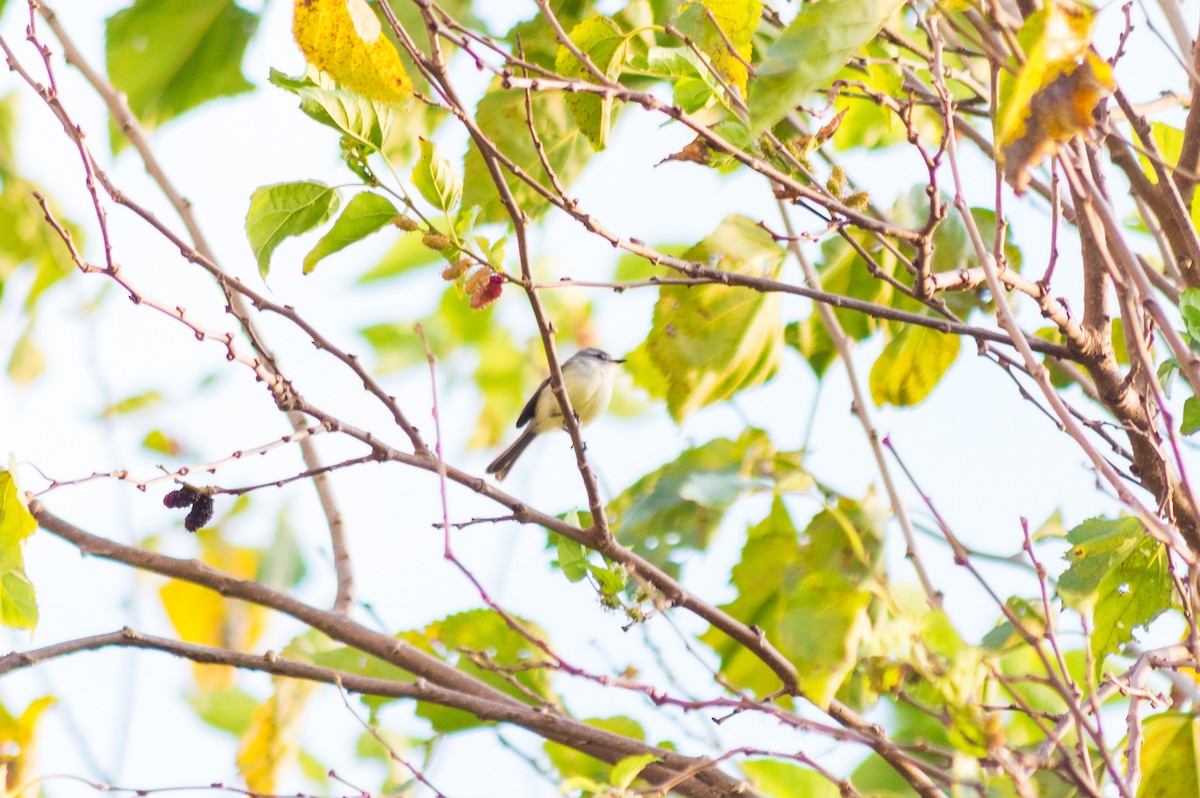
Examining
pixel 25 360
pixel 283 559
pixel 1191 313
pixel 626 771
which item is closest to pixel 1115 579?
pixel 1191 313

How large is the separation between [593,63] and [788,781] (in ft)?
5.37

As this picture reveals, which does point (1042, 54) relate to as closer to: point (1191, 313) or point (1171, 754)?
point (1191, 313)

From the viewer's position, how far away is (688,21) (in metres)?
1.98

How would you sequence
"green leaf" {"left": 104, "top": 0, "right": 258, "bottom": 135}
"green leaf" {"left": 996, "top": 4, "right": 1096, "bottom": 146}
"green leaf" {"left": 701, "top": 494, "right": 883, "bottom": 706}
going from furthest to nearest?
"green leaf" {"left": 104, "top": 0, "right": 258, "bottom": 135} → "green leaf" {"left": 701, "top": 494, "right": 883, "bottom": 706} → "green leaf" {"left": 996, "top": 4, "right": 1096, "bottom": 146}

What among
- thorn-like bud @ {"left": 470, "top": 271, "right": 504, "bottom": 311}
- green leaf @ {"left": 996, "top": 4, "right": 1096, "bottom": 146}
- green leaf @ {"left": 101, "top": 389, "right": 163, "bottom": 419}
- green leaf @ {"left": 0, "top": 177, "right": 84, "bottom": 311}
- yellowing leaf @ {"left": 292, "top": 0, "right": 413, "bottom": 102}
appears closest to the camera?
green leaf @ {"left": 996, "top": 4, "right": 1096, "bottom": 146}

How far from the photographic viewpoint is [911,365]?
2.68 m

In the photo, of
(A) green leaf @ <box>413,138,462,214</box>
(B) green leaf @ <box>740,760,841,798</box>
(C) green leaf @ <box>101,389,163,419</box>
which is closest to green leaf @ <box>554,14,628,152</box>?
(A) green leaf @ <box>413,138,462,214</box>

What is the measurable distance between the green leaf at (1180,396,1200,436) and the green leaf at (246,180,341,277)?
4.67ft

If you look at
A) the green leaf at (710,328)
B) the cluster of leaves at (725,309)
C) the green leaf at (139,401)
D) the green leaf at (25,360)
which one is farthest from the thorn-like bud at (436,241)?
the green leaf at (139,401)

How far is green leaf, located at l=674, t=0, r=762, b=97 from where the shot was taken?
6.13 feet

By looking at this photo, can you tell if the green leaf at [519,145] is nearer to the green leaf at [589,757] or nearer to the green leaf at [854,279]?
the green leaf at [854,279]

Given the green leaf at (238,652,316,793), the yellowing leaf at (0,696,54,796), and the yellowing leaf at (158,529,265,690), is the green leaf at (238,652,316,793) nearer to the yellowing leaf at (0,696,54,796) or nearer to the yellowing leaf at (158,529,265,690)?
the yellowing leaf at (0,696,54,796)

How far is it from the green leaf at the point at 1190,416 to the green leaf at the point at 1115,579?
0.18 metres

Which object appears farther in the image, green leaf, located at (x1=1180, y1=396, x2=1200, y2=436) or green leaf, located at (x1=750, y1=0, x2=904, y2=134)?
green leaf, located at (x1=1180, y1=396, x2=1200, y2=436)
